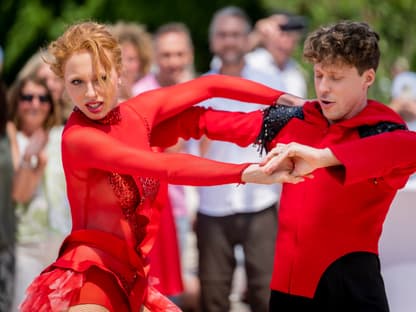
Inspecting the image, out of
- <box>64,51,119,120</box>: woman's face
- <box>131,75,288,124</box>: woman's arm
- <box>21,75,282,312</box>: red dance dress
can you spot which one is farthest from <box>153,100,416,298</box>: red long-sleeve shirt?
<box>64,51,119,120</box>: woman's face

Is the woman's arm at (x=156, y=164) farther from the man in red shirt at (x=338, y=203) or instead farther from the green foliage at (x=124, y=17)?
the green foliage at (x=124, y=17)

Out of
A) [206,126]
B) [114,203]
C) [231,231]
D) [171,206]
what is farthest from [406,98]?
[114,203]

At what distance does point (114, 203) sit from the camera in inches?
154

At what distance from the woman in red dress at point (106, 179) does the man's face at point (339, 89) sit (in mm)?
347

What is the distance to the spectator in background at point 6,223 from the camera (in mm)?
6156

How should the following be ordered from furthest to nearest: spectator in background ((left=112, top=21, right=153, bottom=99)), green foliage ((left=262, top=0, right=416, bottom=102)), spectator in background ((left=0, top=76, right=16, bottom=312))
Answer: green foliage ((left=262, top=0, right=416, bottom=102))
spectator in background ((left=112, top=21, right=153, bottom=99))
spectator in background ((left=0, top=76, right=16, bottom=312))

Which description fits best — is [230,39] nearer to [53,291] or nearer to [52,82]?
[52,82]

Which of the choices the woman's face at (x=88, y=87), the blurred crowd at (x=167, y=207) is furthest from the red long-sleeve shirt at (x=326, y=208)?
the blurred crowd at (x=167, y=207)

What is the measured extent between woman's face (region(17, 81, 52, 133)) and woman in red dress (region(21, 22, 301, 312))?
2.51m

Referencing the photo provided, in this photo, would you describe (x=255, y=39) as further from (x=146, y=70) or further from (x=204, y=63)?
(x=204, y=63)

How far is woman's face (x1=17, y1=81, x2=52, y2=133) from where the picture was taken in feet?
21.4

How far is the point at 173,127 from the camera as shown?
Answer: 4.27m

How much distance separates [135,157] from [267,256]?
8.84 ft

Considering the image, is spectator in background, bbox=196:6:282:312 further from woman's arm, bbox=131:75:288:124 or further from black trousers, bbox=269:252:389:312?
black trousers, bbox=269:252:389:312
